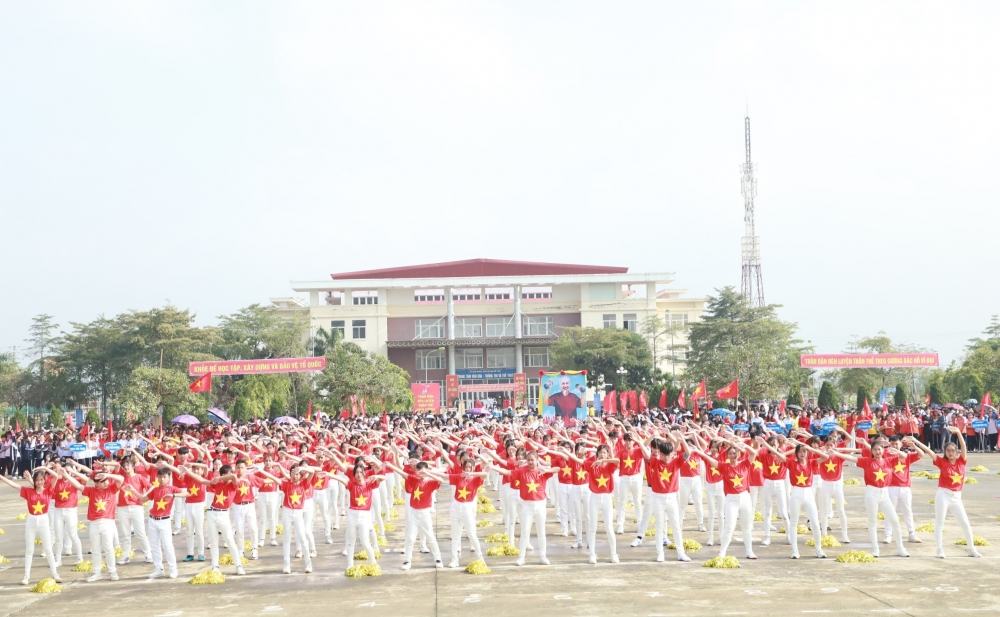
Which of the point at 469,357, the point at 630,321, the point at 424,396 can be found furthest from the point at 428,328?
the point at 424,396

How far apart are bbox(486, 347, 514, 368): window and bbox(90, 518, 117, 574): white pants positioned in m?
72.9

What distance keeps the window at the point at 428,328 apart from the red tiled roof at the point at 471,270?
5715mm

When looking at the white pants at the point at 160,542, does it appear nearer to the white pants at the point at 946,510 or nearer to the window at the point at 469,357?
the white pants at the point at 946,510

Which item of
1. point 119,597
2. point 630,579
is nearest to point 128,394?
point 119,597

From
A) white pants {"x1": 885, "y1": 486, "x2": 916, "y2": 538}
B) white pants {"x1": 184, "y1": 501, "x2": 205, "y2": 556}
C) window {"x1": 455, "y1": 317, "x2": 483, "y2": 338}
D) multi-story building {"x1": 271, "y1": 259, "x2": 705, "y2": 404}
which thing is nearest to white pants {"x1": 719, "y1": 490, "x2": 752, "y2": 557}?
white pants {"x1": 885, "y1": 486, "x2": 916, "y2": 538}

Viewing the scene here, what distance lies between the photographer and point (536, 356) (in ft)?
279

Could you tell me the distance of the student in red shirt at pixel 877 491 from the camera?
1299 centimetres

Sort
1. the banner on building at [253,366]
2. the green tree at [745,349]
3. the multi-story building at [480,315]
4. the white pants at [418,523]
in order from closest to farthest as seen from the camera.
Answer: the white pants at [418,523], the banner on building at [253,366], the green tree at [745,349], the multi-story building at [480,315]

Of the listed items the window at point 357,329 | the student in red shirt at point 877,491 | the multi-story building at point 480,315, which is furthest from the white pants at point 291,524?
the window at point 357,329

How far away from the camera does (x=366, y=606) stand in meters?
10.5

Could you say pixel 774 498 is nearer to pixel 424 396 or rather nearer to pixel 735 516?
pixel 735 516

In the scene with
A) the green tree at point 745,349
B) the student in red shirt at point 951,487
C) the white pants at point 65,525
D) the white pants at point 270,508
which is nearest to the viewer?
the student in red shirt at point 951,487

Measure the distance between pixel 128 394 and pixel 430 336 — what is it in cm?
4237

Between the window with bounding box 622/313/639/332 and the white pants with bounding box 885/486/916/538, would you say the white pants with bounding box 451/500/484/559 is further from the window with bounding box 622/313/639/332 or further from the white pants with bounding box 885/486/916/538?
the window with bounding box 622/313/639/332
